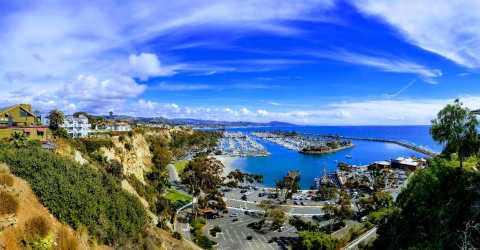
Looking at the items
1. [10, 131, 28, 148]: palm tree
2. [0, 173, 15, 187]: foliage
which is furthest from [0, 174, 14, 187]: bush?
[10, 131, 28, 148]: palm tree

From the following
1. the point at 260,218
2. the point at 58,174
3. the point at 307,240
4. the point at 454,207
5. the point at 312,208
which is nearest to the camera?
the point at 454,207

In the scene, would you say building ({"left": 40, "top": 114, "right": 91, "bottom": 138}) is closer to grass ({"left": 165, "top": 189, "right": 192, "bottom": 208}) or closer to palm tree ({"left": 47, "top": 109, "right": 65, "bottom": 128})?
palm tree ({"left": 47, "top": 109, "right": 65, "bottom": 128})

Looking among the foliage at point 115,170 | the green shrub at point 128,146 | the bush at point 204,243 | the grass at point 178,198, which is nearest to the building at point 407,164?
the grass at point 178,198

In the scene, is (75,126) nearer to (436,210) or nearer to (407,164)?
(436,210)

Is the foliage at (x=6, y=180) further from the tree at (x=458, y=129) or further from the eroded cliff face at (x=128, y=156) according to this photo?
the tree at (x=458, y=129)

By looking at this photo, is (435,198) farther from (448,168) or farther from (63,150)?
(63,150)

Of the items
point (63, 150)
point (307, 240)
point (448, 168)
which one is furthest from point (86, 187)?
point (448, 168)

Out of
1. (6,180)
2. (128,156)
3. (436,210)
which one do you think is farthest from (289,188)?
(6,180)
